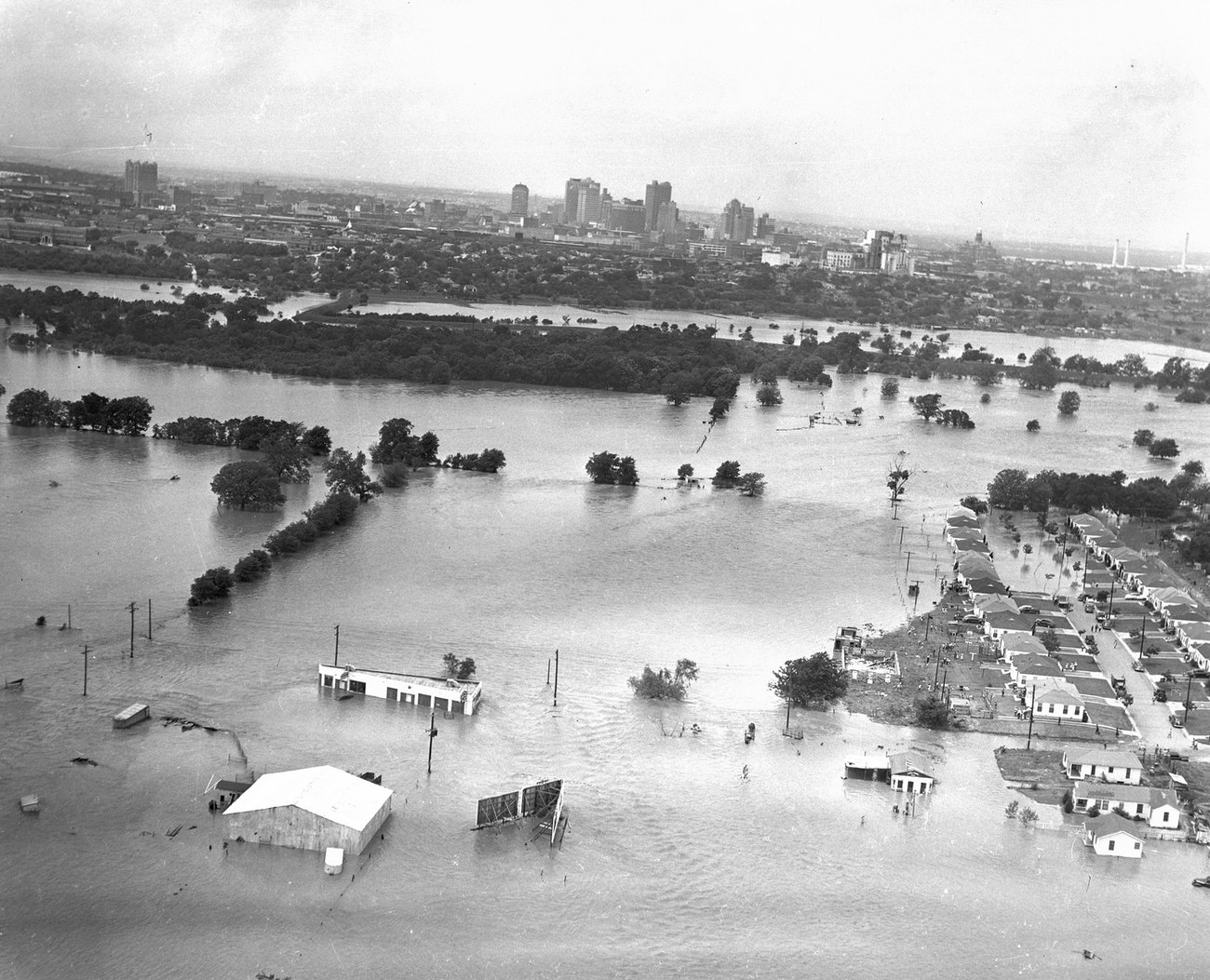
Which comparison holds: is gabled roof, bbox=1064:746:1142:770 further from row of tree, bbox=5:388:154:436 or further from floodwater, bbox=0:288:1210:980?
row of tree, bbox=5:388:154:436

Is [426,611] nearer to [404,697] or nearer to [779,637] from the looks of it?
[404,697]

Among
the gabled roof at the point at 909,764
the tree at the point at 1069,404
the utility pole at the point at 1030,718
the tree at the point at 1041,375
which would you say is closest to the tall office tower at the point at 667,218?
the tree at the point at 1041,375

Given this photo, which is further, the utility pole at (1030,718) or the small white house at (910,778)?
the utility pole at (1030,718)

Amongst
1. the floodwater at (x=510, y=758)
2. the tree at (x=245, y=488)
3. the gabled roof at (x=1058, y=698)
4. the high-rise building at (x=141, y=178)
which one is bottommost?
the floodwater at (x=510, y=758)

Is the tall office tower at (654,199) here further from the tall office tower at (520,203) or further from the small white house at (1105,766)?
the small white house at (1105,766)

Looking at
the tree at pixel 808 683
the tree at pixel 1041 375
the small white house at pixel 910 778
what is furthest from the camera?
the tree at pixel 1041 375

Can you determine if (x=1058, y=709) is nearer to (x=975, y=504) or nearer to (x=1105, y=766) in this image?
(x=1105, y=766)

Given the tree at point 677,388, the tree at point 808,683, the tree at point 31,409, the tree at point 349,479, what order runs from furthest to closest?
the tree at point 677,388 → the tree at point 31,409 → the tree at point 349,479 → the tree at point 808,683
